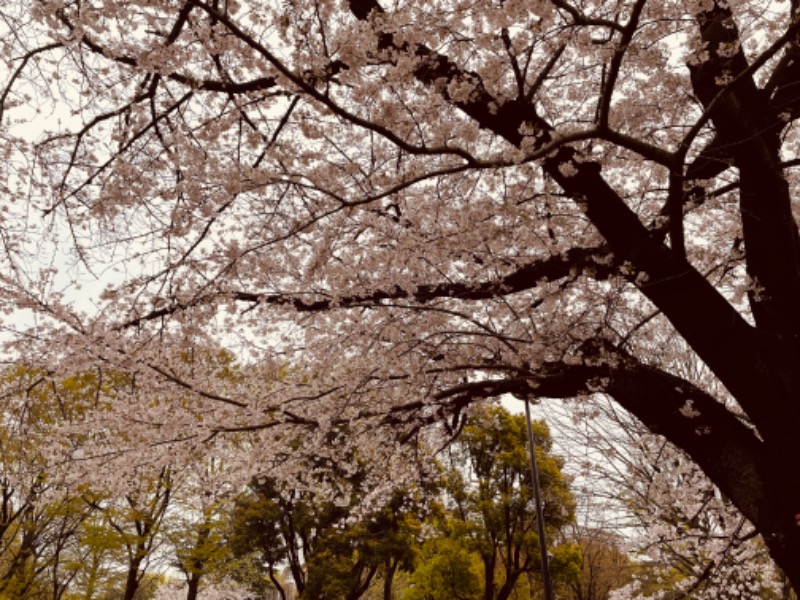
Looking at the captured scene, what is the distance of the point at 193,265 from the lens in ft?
14.2

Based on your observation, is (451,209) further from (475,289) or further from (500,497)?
(500,497)

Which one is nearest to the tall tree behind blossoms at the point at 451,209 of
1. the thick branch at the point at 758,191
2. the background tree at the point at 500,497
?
the thick branch at the point at 758,191

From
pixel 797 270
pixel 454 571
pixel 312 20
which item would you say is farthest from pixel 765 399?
pixel 454 571

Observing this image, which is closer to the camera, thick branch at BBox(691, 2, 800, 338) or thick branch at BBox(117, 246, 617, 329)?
thick branch at BBox(691, 2, 800, 338)

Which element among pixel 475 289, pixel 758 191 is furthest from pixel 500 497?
Result: pixel 758 191

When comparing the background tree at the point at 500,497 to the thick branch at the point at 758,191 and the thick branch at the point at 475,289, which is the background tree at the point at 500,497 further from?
the thick branch at the point at 758,191

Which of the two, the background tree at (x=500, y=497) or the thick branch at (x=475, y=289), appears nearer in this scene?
the thick branch at (x=475, y=289)

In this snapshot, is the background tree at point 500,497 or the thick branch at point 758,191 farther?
the background tree at point 500,497

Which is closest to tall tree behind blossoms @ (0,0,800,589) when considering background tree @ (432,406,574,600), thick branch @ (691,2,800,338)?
thick branch @ (691,2,800,338)

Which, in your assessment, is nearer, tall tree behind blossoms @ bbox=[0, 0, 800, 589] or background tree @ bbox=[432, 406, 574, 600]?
tall tree behind blossoms @ bbox=[0, 0, 800, 589]

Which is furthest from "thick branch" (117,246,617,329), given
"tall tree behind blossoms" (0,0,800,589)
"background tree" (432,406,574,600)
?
"background tree" (432,406,574,600)

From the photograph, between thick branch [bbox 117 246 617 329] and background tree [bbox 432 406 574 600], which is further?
background tree [bbox 432 406 574 600]

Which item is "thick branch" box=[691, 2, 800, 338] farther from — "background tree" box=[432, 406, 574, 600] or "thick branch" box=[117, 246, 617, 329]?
"background tree" box=[432, 406, 574, 600]

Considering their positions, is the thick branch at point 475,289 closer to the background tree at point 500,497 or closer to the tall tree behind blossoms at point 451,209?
the tall tree behind blossoms at point 451,209
